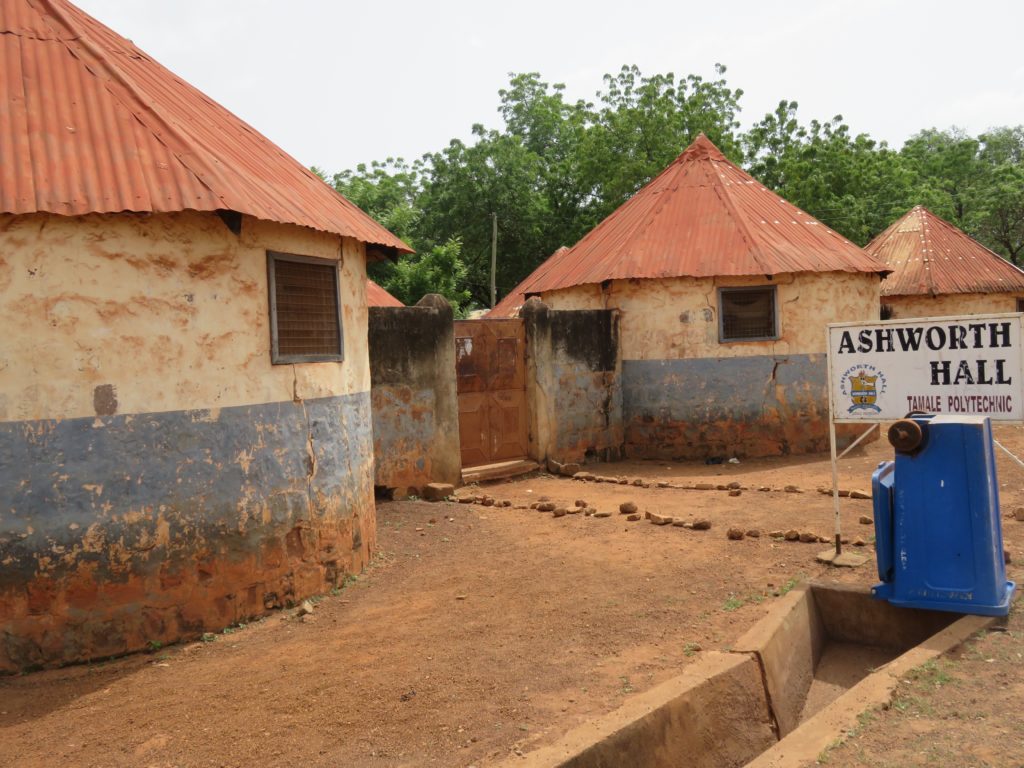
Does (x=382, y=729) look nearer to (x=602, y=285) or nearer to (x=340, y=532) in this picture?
(x=340, y=532)

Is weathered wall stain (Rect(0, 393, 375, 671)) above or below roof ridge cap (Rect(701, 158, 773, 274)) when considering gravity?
below

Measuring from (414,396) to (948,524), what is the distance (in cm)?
616

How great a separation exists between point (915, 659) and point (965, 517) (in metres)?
1.08

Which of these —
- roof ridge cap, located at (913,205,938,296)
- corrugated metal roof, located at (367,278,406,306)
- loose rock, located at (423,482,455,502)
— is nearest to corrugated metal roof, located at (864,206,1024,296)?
roof ridge cap, located at (913,205,938,296)

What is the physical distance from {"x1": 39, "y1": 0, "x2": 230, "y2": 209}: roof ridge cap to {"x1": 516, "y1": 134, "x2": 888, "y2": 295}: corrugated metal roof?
25.7 feet

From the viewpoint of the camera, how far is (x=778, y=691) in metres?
4.78

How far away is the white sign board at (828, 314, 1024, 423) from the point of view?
18.6 feet

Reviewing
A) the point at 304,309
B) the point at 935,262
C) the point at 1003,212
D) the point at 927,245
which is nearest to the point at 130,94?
the point at 304,309

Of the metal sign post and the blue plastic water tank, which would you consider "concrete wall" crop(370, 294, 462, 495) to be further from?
the blue plastic water tank

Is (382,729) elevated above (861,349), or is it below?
below

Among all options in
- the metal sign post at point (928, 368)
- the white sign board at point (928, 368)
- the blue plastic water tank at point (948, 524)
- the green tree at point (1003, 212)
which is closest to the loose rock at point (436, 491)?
the metal sign post at point (928, 368)

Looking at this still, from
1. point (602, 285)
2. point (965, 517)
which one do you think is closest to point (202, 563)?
point (965, 517)

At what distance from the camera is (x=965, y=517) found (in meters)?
5.09

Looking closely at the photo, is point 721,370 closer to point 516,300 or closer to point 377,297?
point 377,297
